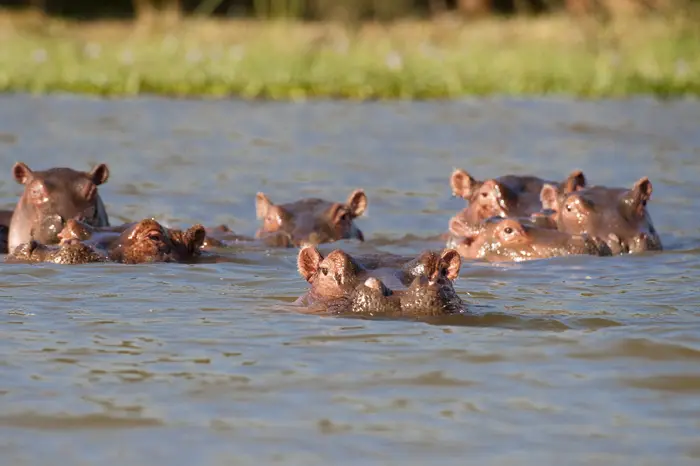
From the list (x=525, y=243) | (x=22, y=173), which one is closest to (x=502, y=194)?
(x=525, y=243)

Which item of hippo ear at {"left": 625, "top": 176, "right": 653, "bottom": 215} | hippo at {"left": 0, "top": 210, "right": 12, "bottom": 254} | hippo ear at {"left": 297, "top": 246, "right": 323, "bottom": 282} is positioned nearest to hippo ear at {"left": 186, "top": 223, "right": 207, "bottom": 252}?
hippo at {"left": 0, "top": 210, "right": 12, "bottom": 254}

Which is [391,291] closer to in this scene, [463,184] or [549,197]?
[549,197]

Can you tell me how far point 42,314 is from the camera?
667 cm

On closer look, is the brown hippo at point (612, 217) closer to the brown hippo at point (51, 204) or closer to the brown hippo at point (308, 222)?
the brown hippo at point (308, 222)

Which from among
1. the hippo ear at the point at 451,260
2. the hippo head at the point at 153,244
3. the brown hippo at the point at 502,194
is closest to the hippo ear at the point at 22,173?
the hippo head at the point at 153,244

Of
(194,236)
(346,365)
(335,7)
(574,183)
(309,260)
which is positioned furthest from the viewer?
(335,7)

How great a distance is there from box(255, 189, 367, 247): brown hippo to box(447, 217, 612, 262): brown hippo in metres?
0.91

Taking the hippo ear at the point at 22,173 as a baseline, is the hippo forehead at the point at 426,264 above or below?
below

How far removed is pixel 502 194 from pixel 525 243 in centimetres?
76

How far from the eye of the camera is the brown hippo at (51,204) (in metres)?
8.41

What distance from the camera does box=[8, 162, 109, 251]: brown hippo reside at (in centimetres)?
841

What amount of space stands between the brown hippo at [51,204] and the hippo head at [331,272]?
2.25m

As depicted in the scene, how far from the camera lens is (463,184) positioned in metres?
9.73

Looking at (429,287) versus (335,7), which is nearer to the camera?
(429,287)
